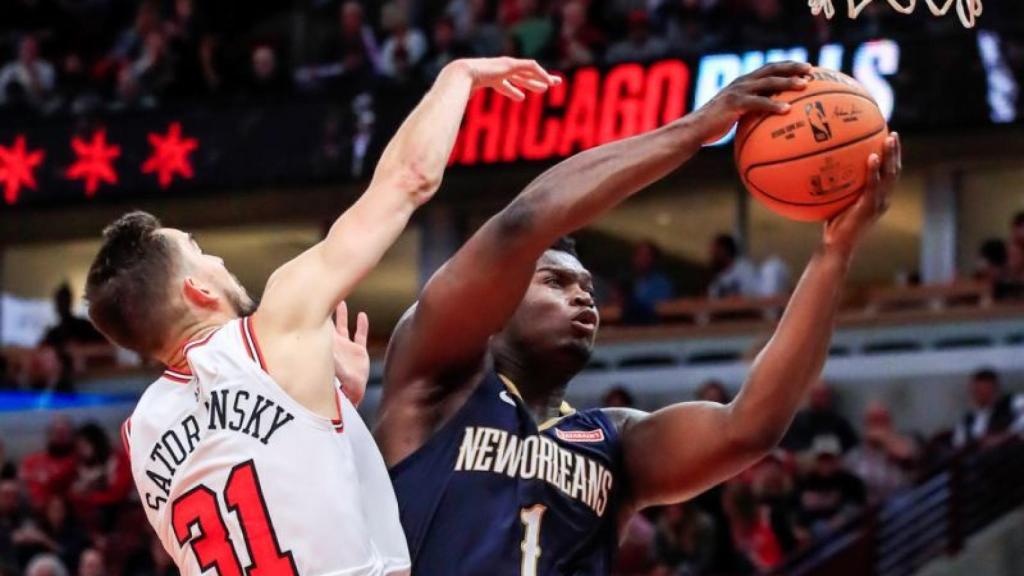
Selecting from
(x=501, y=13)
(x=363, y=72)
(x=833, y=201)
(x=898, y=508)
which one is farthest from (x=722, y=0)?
(x=833, y=201)

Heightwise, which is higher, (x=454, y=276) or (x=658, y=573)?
(x=454, y=276)

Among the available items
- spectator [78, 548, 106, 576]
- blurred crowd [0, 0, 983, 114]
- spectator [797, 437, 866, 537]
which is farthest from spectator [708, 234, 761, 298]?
spectator [78, 548, 106, 576]

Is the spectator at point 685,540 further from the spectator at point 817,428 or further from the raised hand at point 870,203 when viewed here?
the raised hand at point 870,203

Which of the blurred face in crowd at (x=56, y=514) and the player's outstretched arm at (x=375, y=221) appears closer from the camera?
the player's outstretched arm at (x=375, y=221)

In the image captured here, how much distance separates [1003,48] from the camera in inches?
579

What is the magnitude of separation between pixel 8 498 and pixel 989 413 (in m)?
7.69

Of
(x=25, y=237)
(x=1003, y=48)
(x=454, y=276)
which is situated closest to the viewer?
(x=454, y=276)

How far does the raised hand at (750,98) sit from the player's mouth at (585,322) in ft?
2.32

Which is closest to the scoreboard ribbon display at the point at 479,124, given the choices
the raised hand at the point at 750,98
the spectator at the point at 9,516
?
the spectator at the point at 9,516

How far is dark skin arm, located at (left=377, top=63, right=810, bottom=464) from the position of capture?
14.8 feet

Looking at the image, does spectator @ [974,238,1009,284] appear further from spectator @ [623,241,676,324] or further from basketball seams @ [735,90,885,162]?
basketball seams @ [735,90,885,162]

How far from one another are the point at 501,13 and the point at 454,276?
13.2m

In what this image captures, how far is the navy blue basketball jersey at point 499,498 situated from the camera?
4.76m

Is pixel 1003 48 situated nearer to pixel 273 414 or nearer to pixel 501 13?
pixel 501 13
